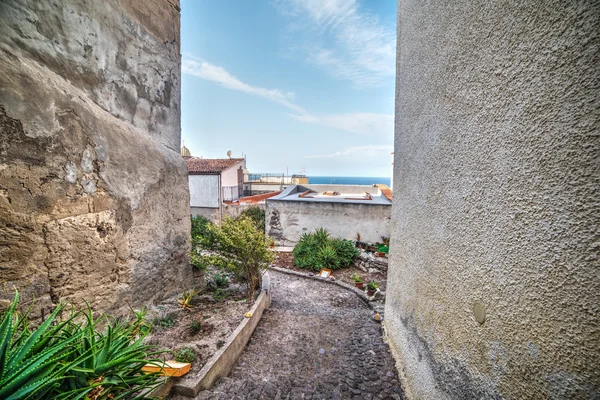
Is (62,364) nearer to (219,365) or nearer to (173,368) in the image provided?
(173,368)

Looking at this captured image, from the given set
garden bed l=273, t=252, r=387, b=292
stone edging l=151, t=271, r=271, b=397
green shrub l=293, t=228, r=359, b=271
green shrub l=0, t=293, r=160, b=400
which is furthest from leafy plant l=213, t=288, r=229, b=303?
green shrub l=293, t=228, r=359, b=271

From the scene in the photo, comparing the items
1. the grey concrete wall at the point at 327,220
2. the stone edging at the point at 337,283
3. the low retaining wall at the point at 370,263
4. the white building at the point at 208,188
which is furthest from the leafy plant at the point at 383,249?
the white building at the point at 208,188

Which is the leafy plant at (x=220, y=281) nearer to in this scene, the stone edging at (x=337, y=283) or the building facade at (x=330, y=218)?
the stone edging at (x=337, y=283)

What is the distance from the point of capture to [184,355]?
8.78 feet

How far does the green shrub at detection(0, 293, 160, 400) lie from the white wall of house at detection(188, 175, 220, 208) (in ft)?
50.6

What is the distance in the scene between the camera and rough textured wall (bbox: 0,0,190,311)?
6.80 ft

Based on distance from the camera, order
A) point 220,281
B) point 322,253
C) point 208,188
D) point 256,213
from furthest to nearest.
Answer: point 208,188, point 256,213, point 322,253, point 220,281

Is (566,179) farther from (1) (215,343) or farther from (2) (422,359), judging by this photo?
(1) (215,343)

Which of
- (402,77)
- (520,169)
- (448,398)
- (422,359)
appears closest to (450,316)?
(448,398)

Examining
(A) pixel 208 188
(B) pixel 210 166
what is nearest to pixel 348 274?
(A) pixel 208 188

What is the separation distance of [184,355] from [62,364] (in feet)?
4.51

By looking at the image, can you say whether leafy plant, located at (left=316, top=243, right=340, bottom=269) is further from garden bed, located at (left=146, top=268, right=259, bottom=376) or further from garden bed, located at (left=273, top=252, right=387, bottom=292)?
A: garden bed, located at (left=146, top=268, right=259, bottom=376)

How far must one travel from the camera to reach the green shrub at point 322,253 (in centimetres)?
781

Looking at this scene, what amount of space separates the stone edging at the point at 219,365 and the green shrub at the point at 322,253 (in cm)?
378
